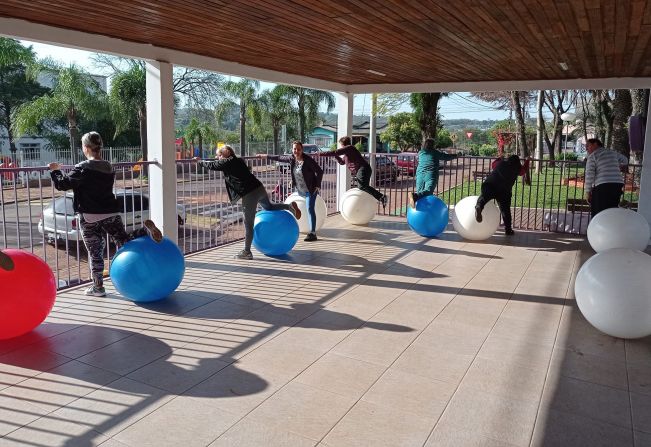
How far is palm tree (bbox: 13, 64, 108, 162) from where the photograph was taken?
2591 cm

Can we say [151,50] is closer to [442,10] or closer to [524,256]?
[442,10]

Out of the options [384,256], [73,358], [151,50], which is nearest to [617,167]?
[384,256]

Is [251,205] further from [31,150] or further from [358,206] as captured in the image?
[31,150]

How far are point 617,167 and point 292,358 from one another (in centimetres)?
635

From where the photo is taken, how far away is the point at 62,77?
26.0 m

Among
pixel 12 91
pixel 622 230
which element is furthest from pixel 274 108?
pixel 622 230

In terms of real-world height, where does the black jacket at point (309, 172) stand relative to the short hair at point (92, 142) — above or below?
below

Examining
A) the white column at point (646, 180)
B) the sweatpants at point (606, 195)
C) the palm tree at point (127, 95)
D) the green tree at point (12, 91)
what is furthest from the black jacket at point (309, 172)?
the green tree at point (12, 91)

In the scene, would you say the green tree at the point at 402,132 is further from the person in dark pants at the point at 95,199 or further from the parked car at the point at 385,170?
the person in dark pants at the point at 95,199

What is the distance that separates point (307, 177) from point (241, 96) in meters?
28.3

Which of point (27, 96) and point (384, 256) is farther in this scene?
point (27, 96)

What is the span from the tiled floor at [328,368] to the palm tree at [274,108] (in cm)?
3116

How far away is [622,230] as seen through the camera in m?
7.00

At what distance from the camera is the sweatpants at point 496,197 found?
28.1 feet
